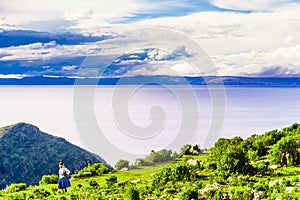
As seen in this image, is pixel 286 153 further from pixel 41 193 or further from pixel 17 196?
pixel 17 196

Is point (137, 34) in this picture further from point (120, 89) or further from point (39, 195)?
point (39, 195)

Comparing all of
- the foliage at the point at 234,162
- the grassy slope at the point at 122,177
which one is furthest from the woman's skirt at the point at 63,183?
the foliage at the point at 234,162

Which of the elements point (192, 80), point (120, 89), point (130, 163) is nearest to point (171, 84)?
point (192, 80)

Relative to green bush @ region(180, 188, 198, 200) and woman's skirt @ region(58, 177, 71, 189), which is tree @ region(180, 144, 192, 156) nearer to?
woman's skirt @ region(58, 177, 71, 189)

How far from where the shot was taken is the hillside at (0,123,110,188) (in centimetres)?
10572

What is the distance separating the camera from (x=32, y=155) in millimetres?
114938

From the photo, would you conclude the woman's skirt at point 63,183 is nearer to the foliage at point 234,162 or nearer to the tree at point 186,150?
Answer: the foliage at point 234,162

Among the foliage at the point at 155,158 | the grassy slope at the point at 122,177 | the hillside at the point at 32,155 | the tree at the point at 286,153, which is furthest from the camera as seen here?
the hillside at the point at 32,155

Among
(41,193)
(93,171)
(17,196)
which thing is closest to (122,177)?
(93,171)

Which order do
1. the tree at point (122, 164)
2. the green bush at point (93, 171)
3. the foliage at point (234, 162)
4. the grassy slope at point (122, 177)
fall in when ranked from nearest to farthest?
the foliage at point (234, 162) → the grassy slope at point (122, 177) → the green bush at point (93, 171) → the tree at point (122, 164)

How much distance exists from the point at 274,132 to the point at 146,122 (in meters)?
9.89

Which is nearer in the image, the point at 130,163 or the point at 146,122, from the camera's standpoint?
the point at 146,122

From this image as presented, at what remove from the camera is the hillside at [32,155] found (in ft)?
347

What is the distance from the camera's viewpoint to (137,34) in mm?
21688
